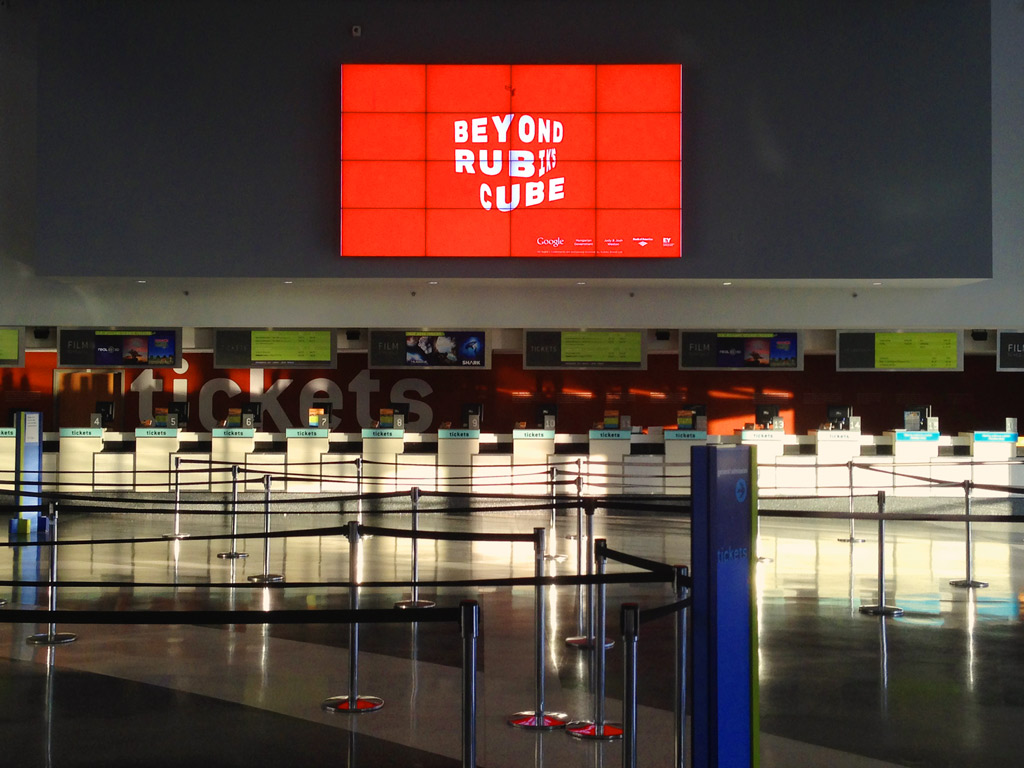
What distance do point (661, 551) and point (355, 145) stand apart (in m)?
5.24

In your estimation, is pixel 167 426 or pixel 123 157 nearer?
pixel 123 157

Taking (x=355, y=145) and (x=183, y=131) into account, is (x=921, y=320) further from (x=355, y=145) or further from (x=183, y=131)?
(x=183, y=131)

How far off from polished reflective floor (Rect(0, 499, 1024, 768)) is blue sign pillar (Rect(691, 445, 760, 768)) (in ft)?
1.94

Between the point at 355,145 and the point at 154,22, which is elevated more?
the point at 154,22

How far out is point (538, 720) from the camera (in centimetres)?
468

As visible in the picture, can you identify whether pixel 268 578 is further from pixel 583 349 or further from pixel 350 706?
pixel 583 349

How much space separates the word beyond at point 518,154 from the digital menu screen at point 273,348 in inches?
121

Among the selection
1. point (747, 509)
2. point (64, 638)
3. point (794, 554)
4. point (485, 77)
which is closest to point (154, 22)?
point (485, 77)

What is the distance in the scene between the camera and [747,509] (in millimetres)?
3781

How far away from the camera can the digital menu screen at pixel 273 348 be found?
13062 millimetres

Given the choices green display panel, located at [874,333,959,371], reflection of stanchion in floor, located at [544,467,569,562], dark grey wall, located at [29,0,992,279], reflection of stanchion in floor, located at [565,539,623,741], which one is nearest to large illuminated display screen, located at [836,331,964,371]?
green display panel, located at [874,333,959,371]

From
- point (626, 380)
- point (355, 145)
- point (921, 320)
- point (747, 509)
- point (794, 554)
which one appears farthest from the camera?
point (626, 380)

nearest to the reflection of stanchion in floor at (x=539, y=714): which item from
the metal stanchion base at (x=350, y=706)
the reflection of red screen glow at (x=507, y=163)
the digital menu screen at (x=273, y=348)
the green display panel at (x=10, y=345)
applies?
the metal stanchion base at (x=350, y=706)

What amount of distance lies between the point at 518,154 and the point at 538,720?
7.65m
